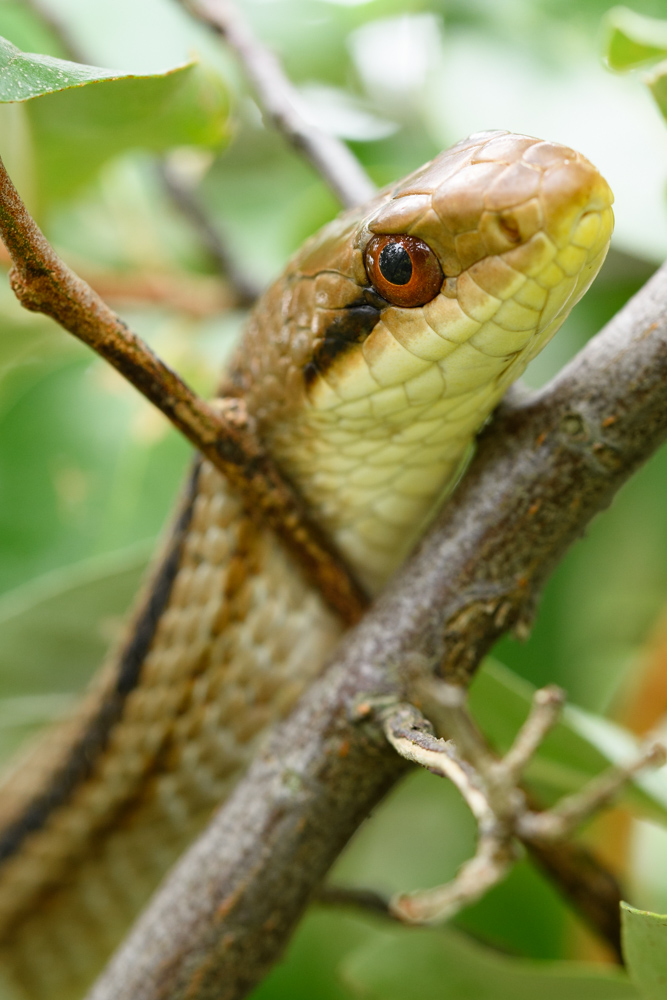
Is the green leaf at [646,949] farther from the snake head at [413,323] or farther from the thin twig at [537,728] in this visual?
the snake head at [413,323]

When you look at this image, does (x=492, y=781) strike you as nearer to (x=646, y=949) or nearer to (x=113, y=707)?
(x=646, y=949)

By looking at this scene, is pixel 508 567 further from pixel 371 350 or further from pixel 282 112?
pixel 282 112

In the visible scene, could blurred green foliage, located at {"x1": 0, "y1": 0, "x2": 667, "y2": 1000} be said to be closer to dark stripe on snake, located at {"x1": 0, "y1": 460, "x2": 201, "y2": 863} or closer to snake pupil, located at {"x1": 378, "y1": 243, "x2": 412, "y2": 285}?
dark stripe on snake, located at {"x1": 0, "y1": 460, "x2": 201, "y2": 863}

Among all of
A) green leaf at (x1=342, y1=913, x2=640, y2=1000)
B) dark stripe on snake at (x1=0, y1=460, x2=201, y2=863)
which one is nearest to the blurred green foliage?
green leaf at (x1=342, y1=913, x2=640, y2=1000)

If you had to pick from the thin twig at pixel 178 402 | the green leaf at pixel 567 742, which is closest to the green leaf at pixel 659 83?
the thin twig at pixel 178 402

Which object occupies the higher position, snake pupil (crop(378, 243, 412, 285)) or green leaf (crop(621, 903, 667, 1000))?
snake pupil (crop(378, 243, 412, 285))

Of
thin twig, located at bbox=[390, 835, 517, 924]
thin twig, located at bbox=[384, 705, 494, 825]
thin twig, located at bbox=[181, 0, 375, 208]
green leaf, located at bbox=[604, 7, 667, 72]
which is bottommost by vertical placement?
thin twig, located at bbox=[390, 835, 517, 924]

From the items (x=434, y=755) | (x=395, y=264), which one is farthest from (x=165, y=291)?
(x=434, y=755)
